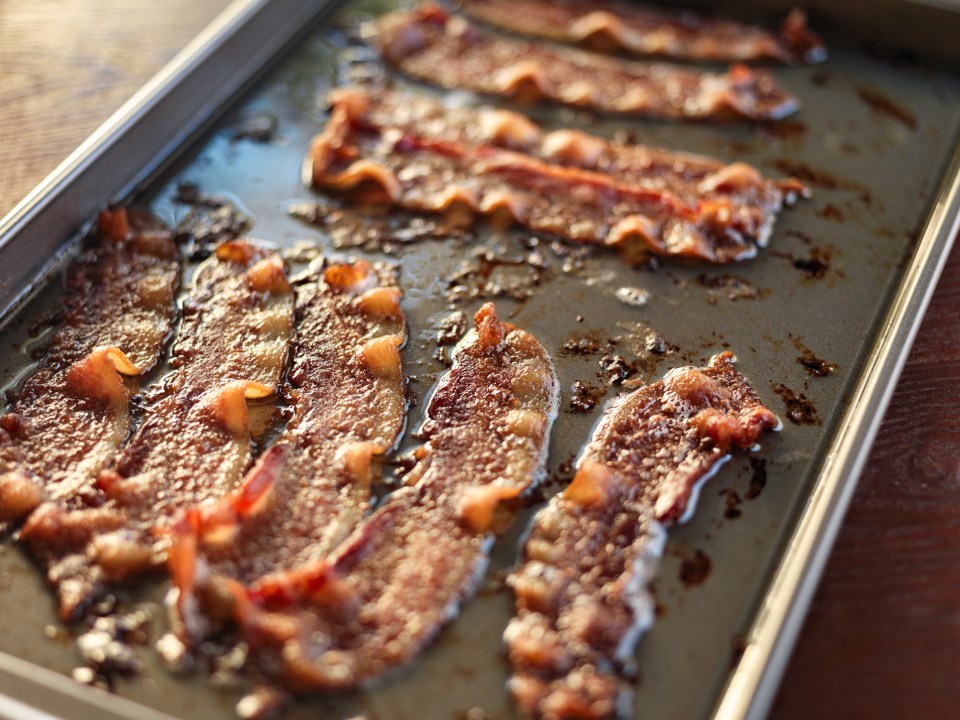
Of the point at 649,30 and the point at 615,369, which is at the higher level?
the point at 649,30

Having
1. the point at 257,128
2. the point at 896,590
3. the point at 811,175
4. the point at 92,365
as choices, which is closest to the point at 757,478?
the point at 896,590

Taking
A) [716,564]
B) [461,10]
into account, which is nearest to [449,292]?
[716,564]

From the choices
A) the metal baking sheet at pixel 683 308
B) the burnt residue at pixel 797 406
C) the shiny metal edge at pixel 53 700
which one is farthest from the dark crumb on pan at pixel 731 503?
the shiny metal edge at pixel 53 700

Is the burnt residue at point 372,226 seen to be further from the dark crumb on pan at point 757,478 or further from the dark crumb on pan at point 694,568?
the dark crumb on pan at point 694,568

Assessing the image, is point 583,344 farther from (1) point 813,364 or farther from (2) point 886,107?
(2) point 886,107

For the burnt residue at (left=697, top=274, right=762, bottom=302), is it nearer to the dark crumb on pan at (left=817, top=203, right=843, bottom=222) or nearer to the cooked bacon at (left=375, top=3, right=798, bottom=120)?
the dark crumb on pan at (left=817, top=203, right=843, bottom=222)

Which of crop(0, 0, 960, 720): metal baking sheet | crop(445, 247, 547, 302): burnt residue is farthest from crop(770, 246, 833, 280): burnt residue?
crop(445, 247, 547, 302): burnt residue
